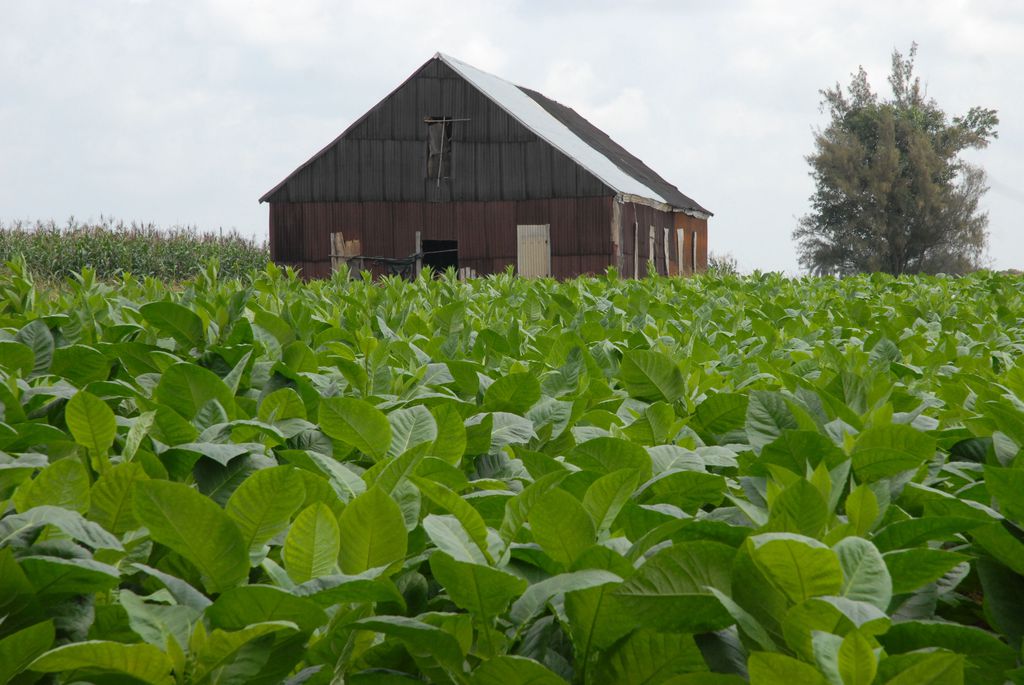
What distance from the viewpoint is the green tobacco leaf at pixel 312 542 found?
42.3 inches

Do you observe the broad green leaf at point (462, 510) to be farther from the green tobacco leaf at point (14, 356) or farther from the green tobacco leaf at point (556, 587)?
the green tobacco leaf at point (14, 356)

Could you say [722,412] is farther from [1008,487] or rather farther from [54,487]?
[54,487]

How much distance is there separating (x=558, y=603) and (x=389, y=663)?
0.62 feet

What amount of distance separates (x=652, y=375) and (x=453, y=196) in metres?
33.5

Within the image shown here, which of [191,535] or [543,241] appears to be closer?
[191,535]

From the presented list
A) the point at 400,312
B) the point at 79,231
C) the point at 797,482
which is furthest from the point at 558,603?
the point at 79,231

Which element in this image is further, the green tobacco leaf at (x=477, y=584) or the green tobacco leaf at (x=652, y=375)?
the green tobacco leaf at (x=652, y=375)

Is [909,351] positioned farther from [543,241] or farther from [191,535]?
[543,241]

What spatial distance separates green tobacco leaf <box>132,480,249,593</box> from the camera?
1.04m

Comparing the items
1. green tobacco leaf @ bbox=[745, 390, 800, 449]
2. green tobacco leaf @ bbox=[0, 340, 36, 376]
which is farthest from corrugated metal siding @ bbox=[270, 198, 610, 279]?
green tobacco leaf @ bbox=[745, 390, 800, 449]

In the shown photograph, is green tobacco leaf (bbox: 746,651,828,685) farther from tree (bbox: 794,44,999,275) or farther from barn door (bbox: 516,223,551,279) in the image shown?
tree (bbox: 794,44,999,275)

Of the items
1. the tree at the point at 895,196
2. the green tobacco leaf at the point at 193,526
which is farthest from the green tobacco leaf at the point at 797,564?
the tree at the point at 895,196

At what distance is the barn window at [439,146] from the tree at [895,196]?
39.2 m

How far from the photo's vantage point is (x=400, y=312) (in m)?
4.44
